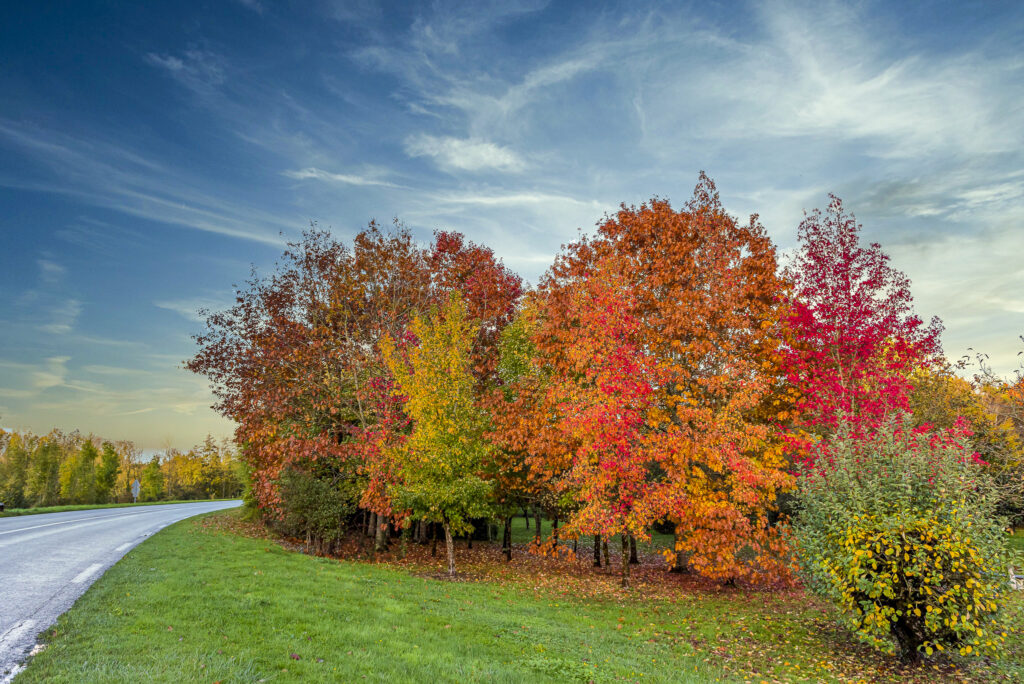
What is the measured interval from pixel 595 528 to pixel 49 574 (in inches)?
504

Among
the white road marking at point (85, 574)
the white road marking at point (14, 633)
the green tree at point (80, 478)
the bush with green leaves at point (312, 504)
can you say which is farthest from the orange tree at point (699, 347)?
the green tree at point (80, 478)

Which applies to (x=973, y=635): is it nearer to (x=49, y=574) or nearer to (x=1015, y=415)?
(x=1015, y=415)

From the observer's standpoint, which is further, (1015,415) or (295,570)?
(1015,415)

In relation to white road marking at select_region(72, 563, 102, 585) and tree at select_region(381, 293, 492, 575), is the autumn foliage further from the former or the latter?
white road marking at select_region(72, 563, 102, 585)

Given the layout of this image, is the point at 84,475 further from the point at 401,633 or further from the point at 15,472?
the point at 401,633

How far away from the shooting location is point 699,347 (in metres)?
16.0

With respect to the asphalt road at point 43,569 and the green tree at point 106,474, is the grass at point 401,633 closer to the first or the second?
the asphalt road at point 43,569

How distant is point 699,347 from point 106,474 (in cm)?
7080

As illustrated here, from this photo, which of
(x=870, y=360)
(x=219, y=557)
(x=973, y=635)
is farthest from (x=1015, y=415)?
(x=219, y=557)

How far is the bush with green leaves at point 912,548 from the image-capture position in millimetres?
8344

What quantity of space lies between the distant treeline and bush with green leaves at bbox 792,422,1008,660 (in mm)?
29354

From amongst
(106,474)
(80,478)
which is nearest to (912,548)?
(80,478)

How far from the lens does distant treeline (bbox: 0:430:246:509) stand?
50.8m

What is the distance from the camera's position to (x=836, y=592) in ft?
30.5
